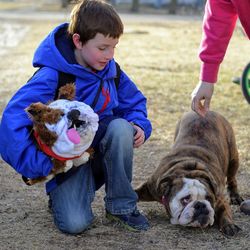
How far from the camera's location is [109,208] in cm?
393

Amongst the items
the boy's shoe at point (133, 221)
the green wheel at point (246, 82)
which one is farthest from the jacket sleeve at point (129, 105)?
the green wheel at point (246, 82)

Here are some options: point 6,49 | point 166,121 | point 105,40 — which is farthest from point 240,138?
point 6,49

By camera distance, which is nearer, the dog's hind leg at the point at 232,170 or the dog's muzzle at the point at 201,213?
the dog's muzzle at the point at 201,213

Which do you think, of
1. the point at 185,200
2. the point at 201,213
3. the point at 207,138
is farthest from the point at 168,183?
the point at 207,138

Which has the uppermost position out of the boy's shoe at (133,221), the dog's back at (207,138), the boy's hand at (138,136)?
the boy's hand at (138,136)

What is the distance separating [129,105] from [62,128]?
31.3 inches

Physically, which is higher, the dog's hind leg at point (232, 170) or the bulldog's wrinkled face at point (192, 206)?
the bulldog's wrinkled face at point (192, 206)

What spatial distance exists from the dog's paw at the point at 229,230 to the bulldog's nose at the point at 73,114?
3.79 ft

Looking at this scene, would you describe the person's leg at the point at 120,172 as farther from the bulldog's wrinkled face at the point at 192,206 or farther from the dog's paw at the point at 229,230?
the dog's paw at the point at 229,230

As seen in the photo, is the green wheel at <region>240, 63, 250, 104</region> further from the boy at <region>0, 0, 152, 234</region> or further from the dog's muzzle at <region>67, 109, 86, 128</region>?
the dog's muzzle at <region>67, 109, 86, 128</region>

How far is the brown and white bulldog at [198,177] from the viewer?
3842 mm

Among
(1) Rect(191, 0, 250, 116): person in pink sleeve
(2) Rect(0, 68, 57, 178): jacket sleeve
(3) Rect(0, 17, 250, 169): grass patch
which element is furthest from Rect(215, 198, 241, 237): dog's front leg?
(3) Rect(0, 17, 250, 169): grass patch

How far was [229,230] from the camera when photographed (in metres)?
3.82

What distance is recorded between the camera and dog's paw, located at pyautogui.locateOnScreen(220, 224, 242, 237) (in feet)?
12.5
